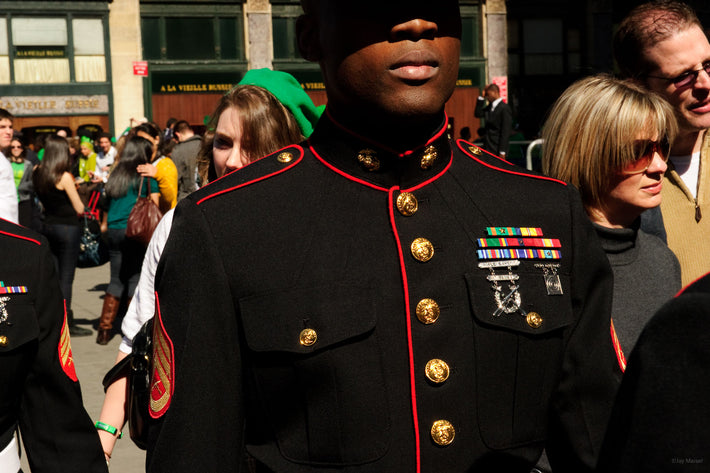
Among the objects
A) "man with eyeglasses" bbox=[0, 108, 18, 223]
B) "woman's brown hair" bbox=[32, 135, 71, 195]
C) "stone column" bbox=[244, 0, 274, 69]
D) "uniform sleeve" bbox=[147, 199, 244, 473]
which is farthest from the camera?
"stone column" bbox=[244, 0, 274, 69]

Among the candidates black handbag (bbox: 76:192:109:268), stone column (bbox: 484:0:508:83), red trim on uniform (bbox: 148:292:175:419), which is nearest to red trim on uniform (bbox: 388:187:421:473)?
red trim on uniform (bbox: 148:292:175:419)

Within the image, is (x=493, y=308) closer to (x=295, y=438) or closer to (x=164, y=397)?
(x=295, y=438)

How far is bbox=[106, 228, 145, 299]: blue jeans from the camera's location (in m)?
8.65

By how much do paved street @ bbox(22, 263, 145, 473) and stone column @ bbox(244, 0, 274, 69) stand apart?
14677 mm

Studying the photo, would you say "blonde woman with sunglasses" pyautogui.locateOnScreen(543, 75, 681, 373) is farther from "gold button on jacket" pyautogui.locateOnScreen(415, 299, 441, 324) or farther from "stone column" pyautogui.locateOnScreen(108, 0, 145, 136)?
"stone column" pyautogui.locateOnScreen(108, 0, 145, 136)

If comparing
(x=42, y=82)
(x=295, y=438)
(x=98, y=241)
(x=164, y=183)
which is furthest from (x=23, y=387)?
(x=42, y=82)

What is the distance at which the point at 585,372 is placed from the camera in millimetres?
1993

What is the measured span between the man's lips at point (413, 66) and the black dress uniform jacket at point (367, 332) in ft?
0.72

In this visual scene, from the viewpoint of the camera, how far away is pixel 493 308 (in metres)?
1.93

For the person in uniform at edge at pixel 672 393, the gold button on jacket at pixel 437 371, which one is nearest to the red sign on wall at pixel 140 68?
the gold button on jacket at pixel 437 371

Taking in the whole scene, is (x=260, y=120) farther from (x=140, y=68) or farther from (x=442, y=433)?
(x=140, y=68)

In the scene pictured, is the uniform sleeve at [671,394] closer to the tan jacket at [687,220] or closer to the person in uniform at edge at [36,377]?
the person in uniform at edge at [36,377]

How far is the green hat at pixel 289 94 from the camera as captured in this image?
3852 millimetres

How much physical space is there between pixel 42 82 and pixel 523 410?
86.0 feet
